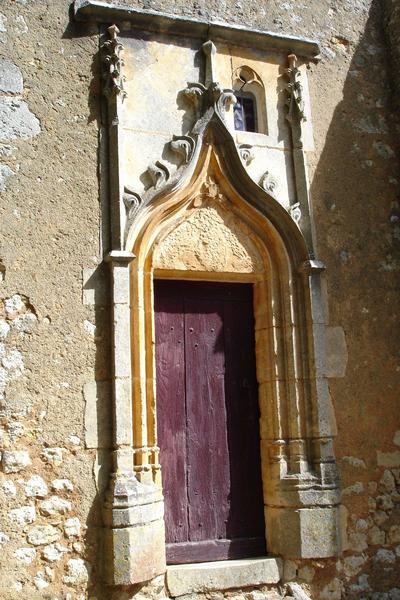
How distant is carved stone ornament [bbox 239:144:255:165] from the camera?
5.15 m

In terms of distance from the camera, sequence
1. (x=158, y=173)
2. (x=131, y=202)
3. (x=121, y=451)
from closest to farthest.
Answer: (x=121, y=451) → (x=131, y=202) → (x=158, y=173)

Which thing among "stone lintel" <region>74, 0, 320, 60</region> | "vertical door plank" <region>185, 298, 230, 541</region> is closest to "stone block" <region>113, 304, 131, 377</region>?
"vertical door plank" <region>185, 298, 230, 541</region>

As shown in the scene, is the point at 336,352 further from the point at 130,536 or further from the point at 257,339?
the point at 130,536

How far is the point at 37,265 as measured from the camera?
178 inches

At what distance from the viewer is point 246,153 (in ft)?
16.9

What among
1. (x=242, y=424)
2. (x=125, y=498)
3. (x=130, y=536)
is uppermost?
(x=242, y=424)

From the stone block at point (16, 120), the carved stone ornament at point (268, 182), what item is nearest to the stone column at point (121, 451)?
the stone block at point (16, 120)

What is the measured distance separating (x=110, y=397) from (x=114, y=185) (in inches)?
56.1

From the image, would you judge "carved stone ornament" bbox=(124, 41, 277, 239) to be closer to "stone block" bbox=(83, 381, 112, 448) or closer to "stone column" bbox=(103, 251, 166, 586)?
"stone column" bbox=(103, 251, 166, 586)

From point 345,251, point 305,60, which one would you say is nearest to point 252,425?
point 345,251

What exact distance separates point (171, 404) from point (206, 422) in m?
0.29

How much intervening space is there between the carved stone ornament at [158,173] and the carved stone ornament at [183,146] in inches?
6.5

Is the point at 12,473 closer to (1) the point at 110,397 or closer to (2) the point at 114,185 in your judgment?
(1) the point at 110,397

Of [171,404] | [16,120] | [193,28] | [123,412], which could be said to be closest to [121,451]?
[123,412]
